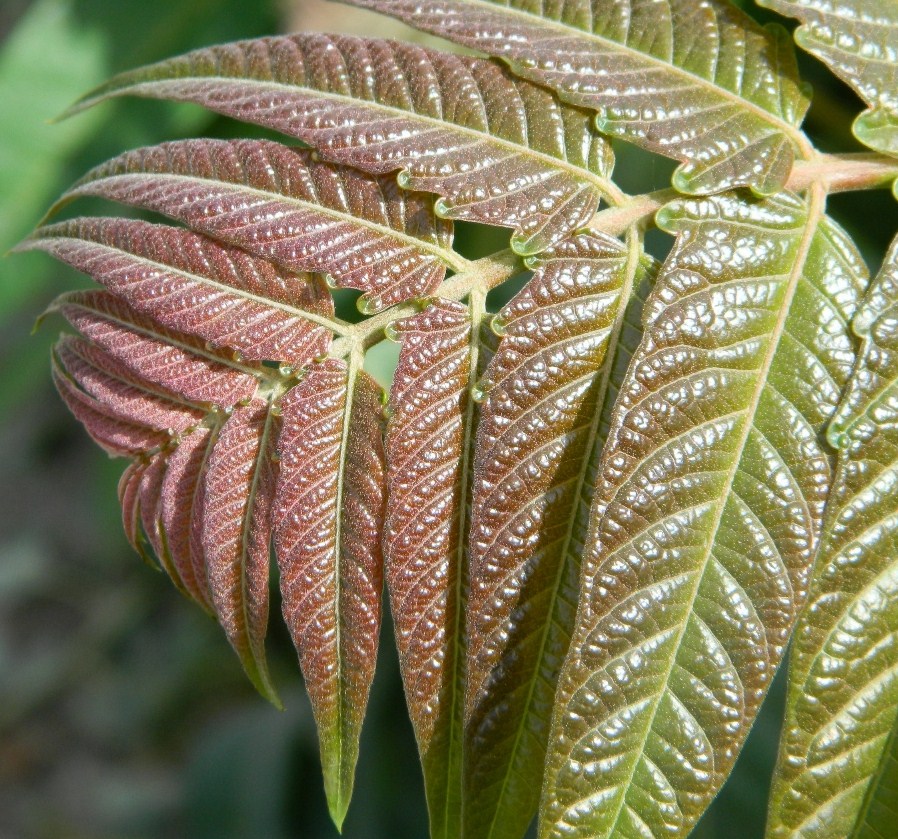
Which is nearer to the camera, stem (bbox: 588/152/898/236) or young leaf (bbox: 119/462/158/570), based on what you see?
stem (bbox: 588/152/898/236)

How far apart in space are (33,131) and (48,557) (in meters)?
3.16

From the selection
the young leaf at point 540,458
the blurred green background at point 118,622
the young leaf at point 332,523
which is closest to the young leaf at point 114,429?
the young leaf at point 332,523

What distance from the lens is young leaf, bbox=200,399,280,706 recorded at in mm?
1184

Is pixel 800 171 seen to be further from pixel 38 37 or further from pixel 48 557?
pixel 48 557

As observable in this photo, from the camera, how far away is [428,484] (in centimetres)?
109

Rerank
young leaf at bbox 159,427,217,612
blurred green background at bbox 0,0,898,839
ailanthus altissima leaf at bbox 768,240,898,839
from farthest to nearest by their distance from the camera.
Answer: blurred green background at bbox 0,0,898,839
young leaf at bbox 159,427,217,612
ailanthus altissima leaf at bbox 768,240,898,839

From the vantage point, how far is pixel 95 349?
1319mm

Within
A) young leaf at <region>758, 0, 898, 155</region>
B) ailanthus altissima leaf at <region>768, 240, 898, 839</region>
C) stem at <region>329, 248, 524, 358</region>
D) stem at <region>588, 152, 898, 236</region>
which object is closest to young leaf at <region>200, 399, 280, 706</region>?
stem at <region>329, 248, 524, 358</region>

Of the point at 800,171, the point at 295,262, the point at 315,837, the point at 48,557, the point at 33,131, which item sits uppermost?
the point at 800,171

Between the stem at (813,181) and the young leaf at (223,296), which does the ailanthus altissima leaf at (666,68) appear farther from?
the young leaf at (223,296)

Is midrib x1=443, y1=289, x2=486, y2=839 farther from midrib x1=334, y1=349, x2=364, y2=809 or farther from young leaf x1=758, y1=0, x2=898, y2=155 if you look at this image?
young leaf x1=758, y1=0, x2=898, y2=155

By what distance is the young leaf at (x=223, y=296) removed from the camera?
1.15 metres

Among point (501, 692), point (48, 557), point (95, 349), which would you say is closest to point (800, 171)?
point (501, 692)

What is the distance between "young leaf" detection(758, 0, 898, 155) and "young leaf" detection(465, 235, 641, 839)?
0.31 m
